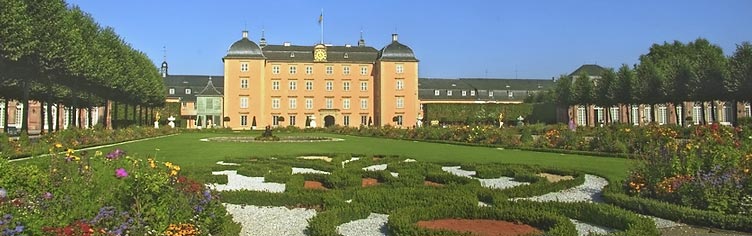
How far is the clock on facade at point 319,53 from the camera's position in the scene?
62219 millimetres

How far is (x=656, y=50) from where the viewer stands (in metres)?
52.8

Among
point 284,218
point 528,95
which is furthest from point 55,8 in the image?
point 528,95

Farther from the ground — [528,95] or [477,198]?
[528,95]

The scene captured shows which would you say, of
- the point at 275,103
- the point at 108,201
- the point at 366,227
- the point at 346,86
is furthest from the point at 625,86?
the point at 108,201

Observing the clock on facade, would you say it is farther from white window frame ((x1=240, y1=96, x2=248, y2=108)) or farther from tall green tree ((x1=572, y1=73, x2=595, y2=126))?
tall green tree ((x1=572, y1=73, x2=595, y2=126))

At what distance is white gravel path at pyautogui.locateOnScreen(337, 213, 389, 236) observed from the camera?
5664 millimetres

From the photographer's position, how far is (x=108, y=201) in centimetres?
457

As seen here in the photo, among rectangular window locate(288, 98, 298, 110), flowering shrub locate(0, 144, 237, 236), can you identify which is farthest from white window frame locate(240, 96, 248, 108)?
flowering shrub locate(0, 144, 237, 236)

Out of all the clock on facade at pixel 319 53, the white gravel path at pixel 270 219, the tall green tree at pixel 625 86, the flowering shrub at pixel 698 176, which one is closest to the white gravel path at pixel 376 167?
the white gravel path at pixel 270 219

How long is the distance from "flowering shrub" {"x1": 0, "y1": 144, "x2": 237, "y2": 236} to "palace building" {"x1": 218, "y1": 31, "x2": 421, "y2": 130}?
55.7m

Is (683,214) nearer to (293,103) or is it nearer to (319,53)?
(319,53)

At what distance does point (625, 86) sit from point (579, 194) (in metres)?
39.0

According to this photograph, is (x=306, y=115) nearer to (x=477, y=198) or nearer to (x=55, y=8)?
(x=55, y=8)

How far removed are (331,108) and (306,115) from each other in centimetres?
300
